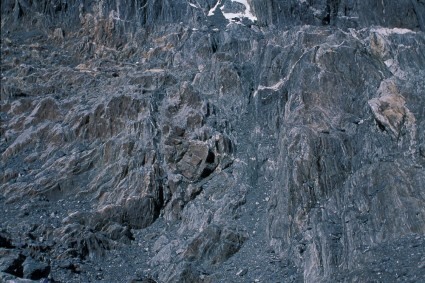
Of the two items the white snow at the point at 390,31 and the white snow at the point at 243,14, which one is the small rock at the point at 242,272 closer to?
the white snow at the point at 390,31

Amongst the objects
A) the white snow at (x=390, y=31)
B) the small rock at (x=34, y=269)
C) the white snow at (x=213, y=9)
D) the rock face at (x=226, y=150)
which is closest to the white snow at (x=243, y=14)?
the white snow at (x=213, y=9)

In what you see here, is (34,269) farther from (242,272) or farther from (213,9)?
(213,9)

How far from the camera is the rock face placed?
24.3 metres

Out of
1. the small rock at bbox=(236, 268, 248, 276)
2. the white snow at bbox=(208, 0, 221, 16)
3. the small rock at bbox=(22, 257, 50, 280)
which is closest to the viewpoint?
the small rock at bbox=(22, 257, 50, 280)

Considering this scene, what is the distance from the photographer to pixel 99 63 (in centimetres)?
4684

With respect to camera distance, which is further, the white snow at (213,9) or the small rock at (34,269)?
the white snow at (213,9)

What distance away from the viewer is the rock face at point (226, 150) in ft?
79.7

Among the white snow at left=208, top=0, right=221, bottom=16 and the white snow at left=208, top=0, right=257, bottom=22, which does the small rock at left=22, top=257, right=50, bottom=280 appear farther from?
the white snow at left=208, top=0, right=221, bottom=16

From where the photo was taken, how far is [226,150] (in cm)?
3316

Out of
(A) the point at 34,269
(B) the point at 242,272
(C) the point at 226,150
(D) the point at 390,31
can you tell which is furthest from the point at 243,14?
(A) the point at 34,269

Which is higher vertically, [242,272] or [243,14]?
[243,14]

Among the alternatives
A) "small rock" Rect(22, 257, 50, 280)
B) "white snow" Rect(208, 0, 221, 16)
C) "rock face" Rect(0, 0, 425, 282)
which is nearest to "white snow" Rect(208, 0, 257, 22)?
"white snow" Rect(208, 0, 221, 16)

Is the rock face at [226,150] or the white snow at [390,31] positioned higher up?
the white snow at [390,31]

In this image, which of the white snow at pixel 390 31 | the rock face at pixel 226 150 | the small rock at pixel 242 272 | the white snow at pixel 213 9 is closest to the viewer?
the rock face at pixel 226 150
